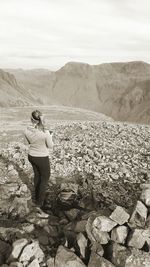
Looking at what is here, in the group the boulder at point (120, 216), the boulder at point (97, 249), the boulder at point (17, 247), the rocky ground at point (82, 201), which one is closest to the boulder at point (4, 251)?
the rocky ground at point (82, 201)

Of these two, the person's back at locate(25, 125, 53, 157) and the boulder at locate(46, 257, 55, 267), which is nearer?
the boulder at locate(46, 257, 55, 267)

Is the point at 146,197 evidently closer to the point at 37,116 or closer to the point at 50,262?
the point at 50,262

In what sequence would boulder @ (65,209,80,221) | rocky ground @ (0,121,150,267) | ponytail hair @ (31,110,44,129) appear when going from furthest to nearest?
1. boulder @ (65,209,80,221)
2. ponytail hair @ (31,110,44,129)
3. rocky ground @ (0,121,150,267)

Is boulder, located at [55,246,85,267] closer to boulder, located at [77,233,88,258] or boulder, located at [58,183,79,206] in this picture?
boulder, located at [77,233,88,258]

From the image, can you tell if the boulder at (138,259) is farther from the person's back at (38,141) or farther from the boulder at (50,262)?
the person's back at (38,141)

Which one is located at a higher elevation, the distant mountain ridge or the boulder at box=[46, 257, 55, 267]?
the boulder at box=[46, 257, 55, 267]

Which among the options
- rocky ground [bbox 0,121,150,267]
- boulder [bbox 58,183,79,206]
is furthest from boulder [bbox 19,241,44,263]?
boulder [bbox 58,183,79,206]

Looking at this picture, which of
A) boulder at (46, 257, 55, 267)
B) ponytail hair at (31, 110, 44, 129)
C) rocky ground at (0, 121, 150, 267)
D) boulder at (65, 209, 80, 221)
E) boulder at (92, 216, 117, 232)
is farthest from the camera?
boulder at (65, 209, 80, 221)

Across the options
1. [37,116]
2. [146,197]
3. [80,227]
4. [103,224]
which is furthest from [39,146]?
[146,197]

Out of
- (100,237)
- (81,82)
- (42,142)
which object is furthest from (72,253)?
(81,82)
